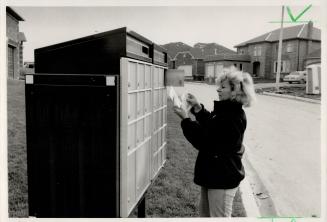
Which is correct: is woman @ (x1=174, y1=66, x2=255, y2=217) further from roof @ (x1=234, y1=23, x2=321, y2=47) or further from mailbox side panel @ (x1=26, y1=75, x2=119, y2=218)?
roof @ (x1=234, y1=23, x2=321, y2=47)

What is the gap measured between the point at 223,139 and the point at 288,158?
12.2ft

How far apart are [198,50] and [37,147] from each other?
32.2 metres

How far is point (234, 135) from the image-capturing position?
237 cm

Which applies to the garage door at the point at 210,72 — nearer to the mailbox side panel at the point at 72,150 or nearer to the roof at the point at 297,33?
the roof at the point at 297,33

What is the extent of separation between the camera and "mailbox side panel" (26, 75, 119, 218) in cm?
244

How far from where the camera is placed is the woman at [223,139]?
7.77 ft

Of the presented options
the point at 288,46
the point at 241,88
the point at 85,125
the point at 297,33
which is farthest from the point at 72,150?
the point at 288,46

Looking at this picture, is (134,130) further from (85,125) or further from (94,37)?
(94,37)

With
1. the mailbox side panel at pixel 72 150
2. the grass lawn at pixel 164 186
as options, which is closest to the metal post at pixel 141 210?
the grass lawn at pixel 164 186

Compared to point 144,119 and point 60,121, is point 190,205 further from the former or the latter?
point 60,121

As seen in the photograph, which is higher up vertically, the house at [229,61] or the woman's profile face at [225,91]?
the house at [229,61]

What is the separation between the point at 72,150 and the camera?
2531mm

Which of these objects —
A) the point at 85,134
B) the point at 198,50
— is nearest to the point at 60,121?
the point at 85,134

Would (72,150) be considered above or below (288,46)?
below
